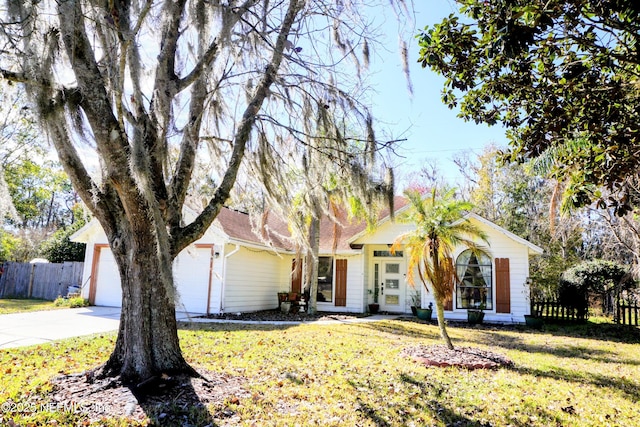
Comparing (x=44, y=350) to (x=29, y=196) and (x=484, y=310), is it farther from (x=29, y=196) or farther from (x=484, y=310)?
(x=29, y=196)

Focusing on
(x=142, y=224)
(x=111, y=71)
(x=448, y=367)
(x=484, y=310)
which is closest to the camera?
(x=111, y=71)

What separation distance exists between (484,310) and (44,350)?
11540mm

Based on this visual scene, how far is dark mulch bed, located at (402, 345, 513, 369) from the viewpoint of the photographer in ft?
20.3

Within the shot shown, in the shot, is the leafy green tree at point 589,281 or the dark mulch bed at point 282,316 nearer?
the dark mulch bed at point 282,316

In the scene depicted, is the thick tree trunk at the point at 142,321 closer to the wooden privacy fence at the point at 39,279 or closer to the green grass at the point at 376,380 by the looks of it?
the green grass at the point at 376,380

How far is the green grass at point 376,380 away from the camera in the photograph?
13.2 feet

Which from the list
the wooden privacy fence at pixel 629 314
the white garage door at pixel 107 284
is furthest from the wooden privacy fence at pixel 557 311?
the white garage door at pixel 107 284

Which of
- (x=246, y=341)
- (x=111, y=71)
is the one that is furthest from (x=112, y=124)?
(x=246, y=341)

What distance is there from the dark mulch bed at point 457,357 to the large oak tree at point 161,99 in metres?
3.54

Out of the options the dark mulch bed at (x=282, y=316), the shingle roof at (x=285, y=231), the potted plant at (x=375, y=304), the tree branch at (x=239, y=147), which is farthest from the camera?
the potted plant at (x=375, y=304)

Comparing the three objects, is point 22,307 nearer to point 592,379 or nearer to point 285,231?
point 285,231

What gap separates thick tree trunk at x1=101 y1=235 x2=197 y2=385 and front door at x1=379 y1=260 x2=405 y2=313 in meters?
11.3

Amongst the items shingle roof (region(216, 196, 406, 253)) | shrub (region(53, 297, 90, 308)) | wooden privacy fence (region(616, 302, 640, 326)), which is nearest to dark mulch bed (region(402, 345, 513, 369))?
shingle roof (region(216, 196, 406, 253))

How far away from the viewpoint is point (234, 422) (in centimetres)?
373
